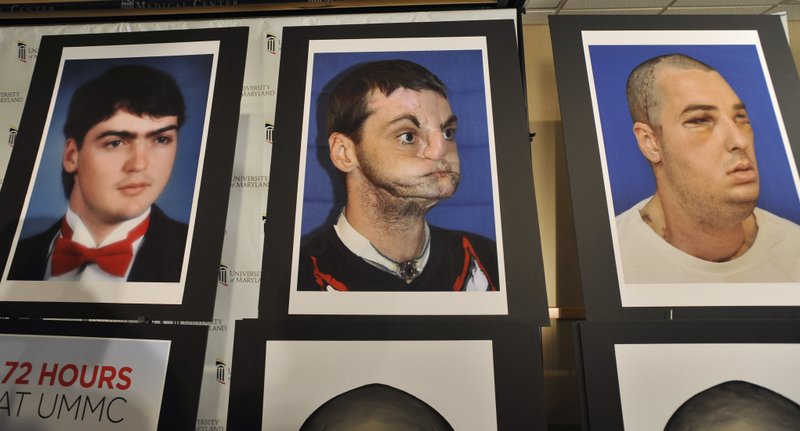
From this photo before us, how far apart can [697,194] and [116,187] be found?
1581 mm

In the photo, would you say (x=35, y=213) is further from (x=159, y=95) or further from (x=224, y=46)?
(x=224, y=46)

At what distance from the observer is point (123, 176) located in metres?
1.18

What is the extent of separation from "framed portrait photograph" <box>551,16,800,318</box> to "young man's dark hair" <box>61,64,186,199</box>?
3.78 feet

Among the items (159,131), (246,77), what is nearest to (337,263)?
(159,131)

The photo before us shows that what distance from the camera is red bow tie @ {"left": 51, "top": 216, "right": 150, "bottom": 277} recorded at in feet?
3.62

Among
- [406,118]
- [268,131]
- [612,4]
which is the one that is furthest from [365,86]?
[612,4]

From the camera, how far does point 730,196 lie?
Result: 3.62 ft

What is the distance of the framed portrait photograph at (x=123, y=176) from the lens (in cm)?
107

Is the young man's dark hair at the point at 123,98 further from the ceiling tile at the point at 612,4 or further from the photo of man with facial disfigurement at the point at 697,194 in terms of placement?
the ceiling tile at the point at 612,4

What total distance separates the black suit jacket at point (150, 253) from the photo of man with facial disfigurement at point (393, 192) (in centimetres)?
34

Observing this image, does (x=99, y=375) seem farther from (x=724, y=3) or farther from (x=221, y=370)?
(x=724, y=3)

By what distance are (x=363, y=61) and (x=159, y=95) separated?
2.04ft

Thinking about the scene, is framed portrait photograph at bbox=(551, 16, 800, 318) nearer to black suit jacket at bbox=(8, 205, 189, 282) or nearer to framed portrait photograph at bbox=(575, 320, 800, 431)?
framed portrait photograph at bbox=(575, 320, 800, 431)

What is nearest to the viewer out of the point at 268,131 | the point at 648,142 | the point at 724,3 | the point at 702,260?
the point at 702,260
